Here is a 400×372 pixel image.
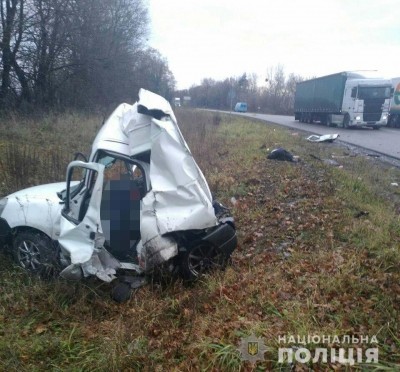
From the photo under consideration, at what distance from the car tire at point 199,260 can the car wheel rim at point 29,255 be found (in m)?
1.79

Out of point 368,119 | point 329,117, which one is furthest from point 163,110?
point 329,117

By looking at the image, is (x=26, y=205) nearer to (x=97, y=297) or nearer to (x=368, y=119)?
(x=97, y=297)

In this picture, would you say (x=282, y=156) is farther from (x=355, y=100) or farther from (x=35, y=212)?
(x=355, y=100)

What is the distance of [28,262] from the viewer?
4.23m

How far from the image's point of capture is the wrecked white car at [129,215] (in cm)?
368

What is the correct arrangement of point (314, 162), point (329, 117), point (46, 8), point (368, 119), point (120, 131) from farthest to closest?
point (329, 117), point (368, 119), point (46, 8), point (314, 162), point (120, 131)

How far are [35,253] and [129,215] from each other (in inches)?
52.9

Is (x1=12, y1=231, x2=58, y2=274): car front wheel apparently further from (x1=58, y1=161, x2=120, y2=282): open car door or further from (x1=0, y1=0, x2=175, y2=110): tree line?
(x1=0, y1=0, x2=175, y2=110): tree line

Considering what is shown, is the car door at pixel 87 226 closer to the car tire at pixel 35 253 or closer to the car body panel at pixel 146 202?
the car body panel at pixel 146 202

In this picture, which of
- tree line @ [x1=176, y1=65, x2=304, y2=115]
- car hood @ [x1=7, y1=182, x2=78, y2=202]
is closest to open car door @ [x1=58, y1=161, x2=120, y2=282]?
car hood @ [x1=7, y1=182, x2=78, y2=202]

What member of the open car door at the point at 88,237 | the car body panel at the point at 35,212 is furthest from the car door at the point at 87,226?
the car body panel at the point at 35,212

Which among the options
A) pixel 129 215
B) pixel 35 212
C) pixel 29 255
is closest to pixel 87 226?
pixel 129 215

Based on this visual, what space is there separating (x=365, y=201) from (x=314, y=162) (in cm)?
357

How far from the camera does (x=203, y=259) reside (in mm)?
4113
